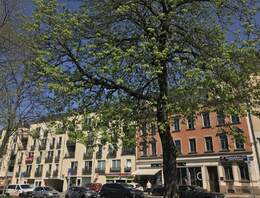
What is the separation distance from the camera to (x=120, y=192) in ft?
84.5

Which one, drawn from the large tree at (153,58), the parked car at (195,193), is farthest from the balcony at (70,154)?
the large tree at (153,58)

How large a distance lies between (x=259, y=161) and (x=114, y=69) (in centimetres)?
3213

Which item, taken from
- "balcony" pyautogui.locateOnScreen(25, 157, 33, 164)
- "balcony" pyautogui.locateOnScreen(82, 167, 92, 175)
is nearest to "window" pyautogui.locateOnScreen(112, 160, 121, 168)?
"balcony" pyautogui.locateOnScreen(82, 167, 92, 175)

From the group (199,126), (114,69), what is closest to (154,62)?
(114,69)

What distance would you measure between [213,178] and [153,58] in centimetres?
3412

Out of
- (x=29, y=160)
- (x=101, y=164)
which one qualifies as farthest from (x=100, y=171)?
(x=29, y=160)

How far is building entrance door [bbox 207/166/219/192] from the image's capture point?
134ft

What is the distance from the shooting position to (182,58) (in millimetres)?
13141

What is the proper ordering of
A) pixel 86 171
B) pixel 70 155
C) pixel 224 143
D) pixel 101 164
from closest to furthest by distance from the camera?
pixel 224 143 → pixel 101 164 → pixel 86 171 → pixel 70 155

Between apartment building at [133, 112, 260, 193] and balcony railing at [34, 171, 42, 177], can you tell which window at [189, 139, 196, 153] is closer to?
apartment building at [133, 112, 260, 193]

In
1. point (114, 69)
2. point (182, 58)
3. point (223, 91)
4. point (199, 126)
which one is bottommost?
point (223, 91)

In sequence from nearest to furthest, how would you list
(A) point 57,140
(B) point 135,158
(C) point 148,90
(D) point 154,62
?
(D) point 154,62
(C) point 148,90
(B) point 135,158
(A) point 57,140

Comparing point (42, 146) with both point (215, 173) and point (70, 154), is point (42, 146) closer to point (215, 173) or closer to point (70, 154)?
point (70, 154)

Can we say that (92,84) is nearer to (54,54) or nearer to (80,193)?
(54,54)
